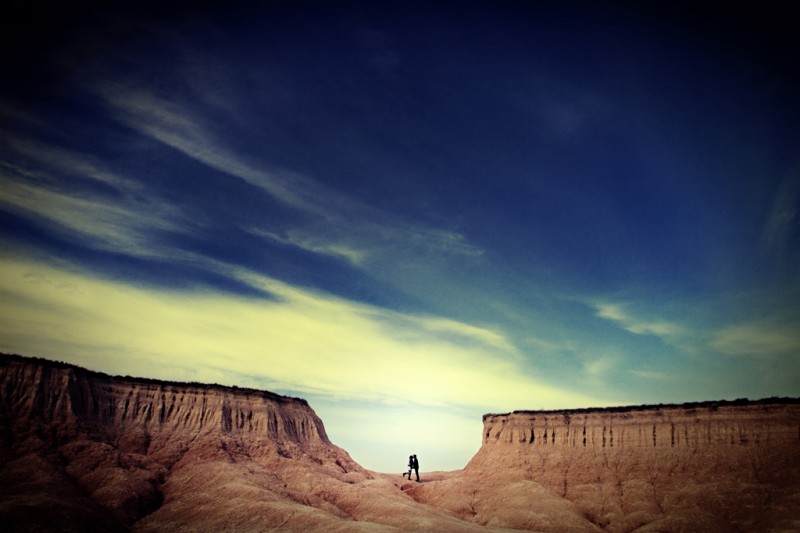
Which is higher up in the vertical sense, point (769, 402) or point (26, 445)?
point (769, 402)

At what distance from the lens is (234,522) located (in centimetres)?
5034

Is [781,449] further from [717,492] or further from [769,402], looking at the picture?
[717,492]

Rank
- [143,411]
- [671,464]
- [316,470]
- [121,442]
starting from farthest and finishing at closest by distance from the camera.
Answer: [143,411] < [316,470] < [121,442] < [671,464]

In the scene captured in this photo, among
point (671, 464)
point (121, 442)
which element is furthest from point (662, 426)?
point (121, 442)

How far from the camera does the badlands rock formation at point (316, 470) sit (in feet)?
170

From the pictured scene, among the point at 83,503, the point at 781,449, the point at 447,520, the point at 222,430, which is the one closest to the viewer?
the point at 83,503

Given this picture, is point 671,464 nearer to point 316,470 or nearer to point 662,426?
point 662,426

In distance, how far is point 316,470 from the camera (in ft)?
248

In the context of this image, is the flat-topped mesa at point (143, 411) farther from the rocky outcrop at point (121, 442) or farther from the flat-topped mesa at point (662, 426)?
the flat-topped mesa at point (662, 426)

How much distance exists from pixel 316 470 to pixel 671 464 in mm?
50991

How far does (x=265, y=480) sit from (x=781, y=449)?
66.1 metres

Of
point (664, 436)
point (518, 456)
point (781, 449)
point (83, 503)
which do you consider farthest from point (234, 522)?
point (781, 449)

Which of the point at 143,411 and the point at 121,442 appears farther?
the point at 143,411

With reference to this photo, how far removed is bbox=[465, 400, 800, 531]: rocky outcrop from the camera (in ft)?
187
